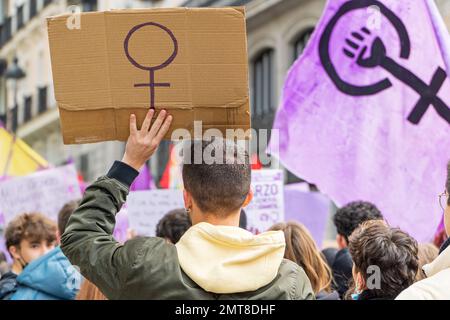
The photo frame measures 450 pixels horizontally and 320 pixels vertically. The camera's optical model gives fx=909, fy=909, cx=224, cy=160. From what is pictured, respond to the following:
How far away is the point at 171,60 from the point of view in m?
2.83

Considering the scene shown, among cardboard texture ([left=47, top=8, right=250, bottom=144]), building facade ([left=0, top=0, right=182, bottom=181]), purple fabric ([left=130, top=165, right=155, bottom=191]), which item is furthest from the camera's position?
building facade ([left=0, top=0, right=182, bottom=181])

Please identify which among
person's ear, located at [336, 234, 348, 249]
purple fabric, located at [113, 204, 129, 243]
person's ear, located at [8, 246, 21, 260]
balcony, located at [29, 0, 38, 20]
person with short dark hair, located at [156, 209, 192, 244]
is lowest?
purple fabric, located at [113, 204, 129, 243]

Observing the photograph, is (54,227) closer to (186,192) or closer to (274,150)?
(274,150)

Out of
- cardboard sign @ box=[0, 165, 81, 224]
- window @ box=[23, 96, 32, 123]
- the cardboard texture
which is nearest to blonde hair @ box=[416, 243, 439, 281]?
the cardboard texture

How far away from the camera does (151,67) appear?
9.29 feet

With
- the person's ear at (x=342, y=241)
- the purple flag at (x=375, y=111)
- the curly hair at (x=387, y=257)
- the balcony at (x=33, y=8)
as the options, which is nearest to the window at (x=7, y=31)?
the balcony at (x=33, y=8)

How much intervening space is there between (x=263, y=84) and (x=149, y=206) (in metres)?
14.4

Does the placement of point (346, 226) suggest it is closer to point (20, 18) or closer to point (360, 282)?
point (360, 282)

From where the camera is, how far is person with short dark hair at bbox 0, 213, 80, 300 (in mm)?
4102

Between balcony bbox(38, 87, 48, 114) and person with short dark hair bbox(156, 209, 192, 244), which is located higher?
balcony bbox(38, 87, 48, 114)

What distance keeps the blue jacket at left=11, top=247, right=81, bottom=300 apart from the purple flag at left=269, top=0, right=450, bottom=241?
5.97 feet

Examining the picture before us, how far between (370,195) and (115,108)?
2675mm

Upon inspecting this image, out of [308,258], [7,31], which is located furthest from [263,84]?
[7,31]

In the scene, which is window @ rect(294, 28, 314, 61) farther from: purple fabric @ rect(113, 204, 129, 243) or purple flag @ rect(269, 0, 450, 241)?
purple flag @ rect(269, 0, 450, 241)
